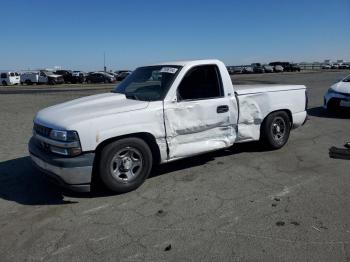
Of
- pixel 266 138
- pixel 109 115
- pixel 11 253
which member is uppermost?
pixel 109 115

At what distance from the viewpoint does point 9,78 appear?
44719mm

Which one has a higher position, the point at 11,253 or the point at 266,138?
the point at 266,138

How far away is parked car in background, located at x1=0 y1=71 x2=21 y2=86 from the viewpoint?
44.8 m

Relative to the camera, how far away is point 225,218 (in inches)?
163

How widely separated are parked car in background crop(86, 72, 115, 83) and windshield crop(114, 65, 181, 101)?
39.4 meters

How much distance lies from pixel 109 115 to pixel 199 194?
1.54 meters

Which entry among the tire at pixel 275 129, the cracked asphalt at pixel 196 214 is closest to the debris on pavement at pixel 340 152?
the cracked asphalt at pixel 196 214

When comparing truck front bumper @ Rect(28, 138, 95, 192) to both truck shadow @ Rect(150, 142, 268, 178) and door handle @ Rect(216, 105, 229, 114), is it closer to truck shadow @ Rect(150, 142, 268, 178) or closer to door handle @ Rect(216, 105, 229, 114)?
truck shadow @ Rect(150, 142, 268, 178)

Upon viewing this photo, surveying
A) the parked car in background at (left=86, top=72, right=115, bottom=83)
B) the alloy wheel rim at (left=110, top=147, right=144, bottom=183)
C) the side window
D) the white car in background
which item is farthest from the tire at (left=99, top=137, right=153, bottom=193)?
the parked car in background at (left=86, top=72, right=115, bottom=83)

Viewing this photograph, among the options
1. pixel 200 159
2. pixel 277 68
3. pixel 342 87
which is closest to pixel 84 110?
pixel 200 159

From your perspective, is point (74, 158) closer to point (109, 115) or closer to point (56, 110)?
point (109, 115)

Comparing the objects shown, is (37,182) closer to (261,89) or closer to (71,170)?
(71,170)

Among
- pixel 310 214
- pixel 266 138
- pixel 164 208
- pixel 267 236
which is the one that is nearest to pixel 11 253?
pixel 164 208

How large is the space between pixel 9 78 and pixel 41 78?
3.96 m
